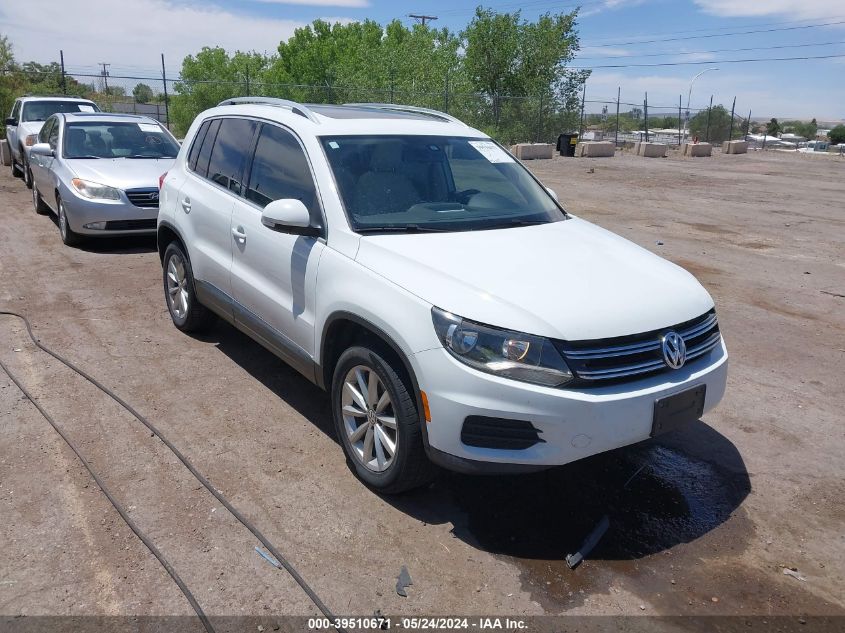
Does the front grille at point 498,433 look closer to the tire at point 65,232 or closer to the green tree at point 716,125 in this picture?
the tire at point 65,232

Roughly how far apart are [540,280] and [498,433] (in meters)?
0.80

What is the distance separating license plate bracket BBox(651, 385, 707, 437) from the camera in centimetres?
337

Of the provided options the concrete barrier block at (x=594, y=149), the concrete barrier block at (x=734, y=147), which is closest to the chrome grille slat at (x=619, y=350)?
the concrete barrier block at (x=594, y=149)

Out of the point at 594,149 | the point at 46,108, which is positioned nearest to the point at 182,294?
the point at 46,108

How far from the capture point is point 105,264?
8773mm

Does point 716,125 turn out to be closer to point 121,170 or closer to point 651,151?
point 651,151

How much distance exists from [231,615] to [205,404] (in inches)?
86.0

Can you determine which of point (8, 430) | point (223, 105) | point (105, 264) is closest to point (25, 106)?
point (105, 264)

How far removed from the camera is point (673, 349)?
3.46 meters

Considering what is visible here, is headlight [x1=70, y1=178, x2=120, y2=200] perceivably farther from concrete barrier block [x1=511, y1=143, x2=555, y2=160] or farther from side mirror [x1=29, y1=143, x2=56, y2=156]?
concrete barrier block [x1=511, y1=143, x2=555, y2=160]

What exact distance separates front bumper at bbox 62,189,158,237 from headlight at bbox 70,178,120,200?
6cm

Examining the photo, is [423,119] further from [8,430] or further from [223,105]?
[8,430]

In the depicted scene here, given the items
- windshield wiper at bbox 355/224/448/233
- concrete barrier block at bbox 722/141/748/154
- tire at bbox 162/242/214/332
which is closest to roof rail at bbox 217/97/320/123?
windshield wiper at bbox 355/224/448/233

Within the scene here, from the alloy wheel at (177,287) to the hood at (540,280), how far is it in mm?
2722
